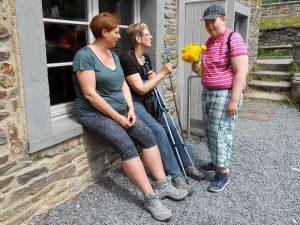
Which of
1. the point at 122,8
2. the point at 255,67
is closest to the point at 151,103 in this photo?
the point at 122,8

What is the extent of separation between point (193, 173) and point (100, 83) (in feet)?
4.94

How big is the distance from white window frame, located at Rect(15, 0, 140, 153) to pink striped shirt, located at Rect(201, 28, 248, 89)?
1502 mm

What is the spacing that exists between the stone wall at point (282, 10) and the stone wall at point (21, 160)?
18.6 m

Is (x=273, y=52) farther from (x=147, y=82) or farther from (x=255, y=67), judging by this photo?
(x=147, y=82)

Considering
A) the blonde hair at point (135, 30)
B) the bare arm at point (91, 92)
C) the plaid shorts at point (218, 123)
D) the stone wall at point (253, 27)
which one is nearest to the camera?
the bare arm at point (91, 92)

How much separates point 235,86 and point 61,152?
68.8 inches

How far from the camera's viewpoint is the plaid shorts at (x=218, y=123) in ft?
9.62

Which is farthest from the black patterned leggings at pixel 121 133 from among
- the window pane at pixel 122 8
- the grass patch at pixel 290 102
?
the grass patch at pixel 290 102

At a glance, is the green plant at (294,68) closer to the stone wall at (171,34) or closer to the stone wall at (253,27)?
the stone wall at (253,27)

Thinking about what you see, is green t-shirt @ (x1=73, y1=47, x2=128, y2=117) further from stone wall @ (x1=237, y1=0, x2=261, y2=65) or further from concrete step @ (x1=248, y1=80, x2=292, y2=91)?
stone wall @ (x1=237, y1=0, x2=261, y2=65)

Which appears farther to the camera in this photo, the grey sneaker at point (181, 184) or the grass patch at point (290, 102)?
the grass patch at point (290, 102)

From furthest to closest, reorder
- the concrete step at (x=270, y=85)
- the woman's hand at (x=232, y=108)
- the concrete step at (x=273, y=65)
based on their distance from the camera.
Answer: the concrete step at (x=273, y=65), the concrete step at (x=270, y=85), the woman's hand at (x=232, y=108)

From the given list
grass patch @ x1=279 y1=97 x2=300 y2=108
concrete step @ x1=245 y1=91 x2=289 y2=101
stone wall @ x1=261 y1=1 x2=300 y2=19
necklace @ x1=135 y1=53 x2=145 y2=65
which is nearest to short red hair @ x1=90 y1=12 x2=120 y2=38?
necklace @ x1=135 y1=53 x2=145 y2=65

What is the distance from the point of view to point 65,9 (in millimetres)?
2889
